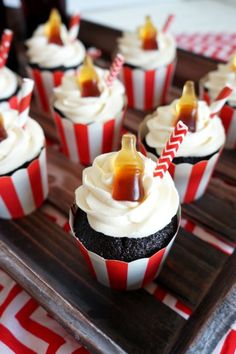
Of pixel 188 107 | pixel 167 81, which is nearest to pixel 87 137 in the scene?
pixel 188 107

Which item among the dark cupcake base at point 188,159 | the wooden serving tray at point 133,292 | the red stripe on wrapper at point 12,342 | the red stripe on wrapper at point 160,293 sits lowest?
the red stripe on wrapper at point 12,342

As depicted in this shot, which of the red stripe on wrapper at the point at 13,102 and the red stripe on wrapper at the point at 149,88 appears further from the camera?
the red stripe on wrapper at the point at 149,88

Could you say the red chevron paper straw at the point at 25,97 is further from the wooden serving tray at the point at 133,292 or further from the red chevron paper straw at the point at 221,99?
the red chevron paper straw at the point at 221,99

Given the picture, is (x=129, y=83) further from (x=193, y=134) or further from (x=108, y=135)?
(x=193, y=134)

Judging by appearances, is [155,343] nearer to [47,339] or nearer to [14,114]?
[47,339]

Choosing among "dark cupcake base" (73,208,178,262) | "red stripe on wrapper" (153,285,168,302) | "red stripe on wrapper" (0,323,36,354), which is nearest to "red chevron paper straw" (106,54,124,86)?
"dark cupcake base" (73,208,178,262)

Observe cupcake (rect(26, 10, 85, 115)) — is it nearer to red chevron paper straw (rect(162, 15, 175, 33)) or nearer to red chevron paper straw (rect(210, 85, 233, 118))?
red chevron paper straw (rect(162, 15, 175, 33))

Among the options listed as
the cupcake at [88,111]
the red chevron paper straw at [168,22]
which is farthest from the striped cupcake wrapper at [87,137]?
the red chevron paper straw at [168,22]

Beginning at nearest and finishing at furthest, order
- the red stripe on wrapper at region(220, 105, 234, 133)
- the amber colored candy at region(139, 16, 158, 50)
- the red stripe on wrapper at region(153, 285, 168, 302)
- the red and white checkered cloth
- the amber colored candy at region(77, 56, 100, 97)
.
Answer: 1. the red stripe on wrapper at region(153, 285, 168, 302)
2. the amber colored candy at region(77, 56, 100, 97)
3. the red stripe on wrapper at region(220, 105, 234, 133)
4. the amber colored candy at region(139, 16, 158, 50)
5. the red and white checkered cloth
